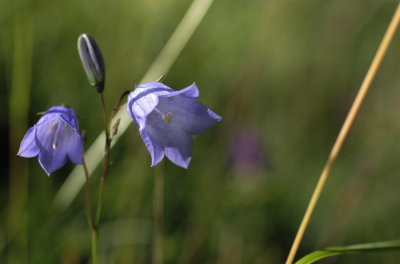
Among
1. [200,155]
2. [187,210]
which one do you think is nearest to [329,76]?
[200,155]

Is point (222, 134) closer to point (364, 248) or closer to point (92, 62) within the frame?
point (92, 62)

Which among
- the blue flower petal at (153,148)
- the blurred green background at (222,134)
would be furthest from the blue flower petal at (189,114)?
the blurred green background at (222,134)

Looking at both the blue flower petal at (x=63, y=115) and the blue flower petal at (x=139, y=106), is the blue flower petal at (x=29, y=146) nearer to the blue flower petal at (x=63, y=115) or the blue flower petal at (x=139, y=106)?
the blue flower petal at (x=63, y=115)

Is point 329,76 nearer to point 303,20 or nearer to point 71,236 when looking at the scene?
point 303,20

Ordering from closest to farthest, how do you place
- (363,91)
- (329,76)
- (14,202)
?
(363,91)
(14,202)
(329,76)

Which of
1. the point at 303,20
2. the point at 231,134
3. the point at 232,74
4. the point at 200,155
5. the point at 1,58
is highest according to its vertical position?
the point at 303,20

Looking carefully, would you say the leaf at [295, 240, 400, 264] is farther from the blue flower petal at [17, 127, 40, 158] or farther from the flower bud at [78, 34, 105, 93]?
the blue flower petal at [17, 127, 40, 158]
